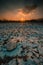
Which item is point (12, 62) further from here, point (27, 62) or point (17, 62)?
point (27, 62)

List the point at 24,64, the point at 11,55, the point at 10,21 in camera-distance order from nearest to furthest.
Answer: the point at 24,64, the point at 11,55, the point at 10,21

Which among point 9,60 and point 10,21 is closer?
point 9,60

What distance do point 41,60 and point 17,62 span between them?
325 mm

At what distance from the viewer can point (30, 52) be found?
4.65 ft

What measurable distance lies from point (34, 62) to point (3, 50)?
1.96 ft

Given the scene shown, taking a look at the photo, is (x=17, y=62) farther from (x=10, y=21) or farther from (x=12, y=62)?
(x=10, y=21)

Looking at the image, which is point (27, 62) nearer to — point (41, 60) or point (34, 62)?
point (34, 62)

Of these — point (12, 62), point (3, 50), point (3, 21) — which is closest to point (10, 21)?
point (3, 21)

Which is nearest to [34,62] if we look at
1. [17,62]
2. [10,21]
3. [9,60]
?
[17,62]

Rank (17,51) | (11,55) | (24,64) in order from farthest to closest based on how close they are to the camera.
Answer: (17,51), (11,55), (24,64)

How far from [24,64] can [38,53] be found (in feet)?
1.21

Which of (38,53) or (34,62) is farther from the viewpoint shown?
(38,53)

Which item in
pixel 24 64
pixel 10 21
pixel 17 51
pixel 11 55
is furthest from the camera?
pixel 10 21

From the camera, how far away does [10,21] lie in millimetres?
5539
